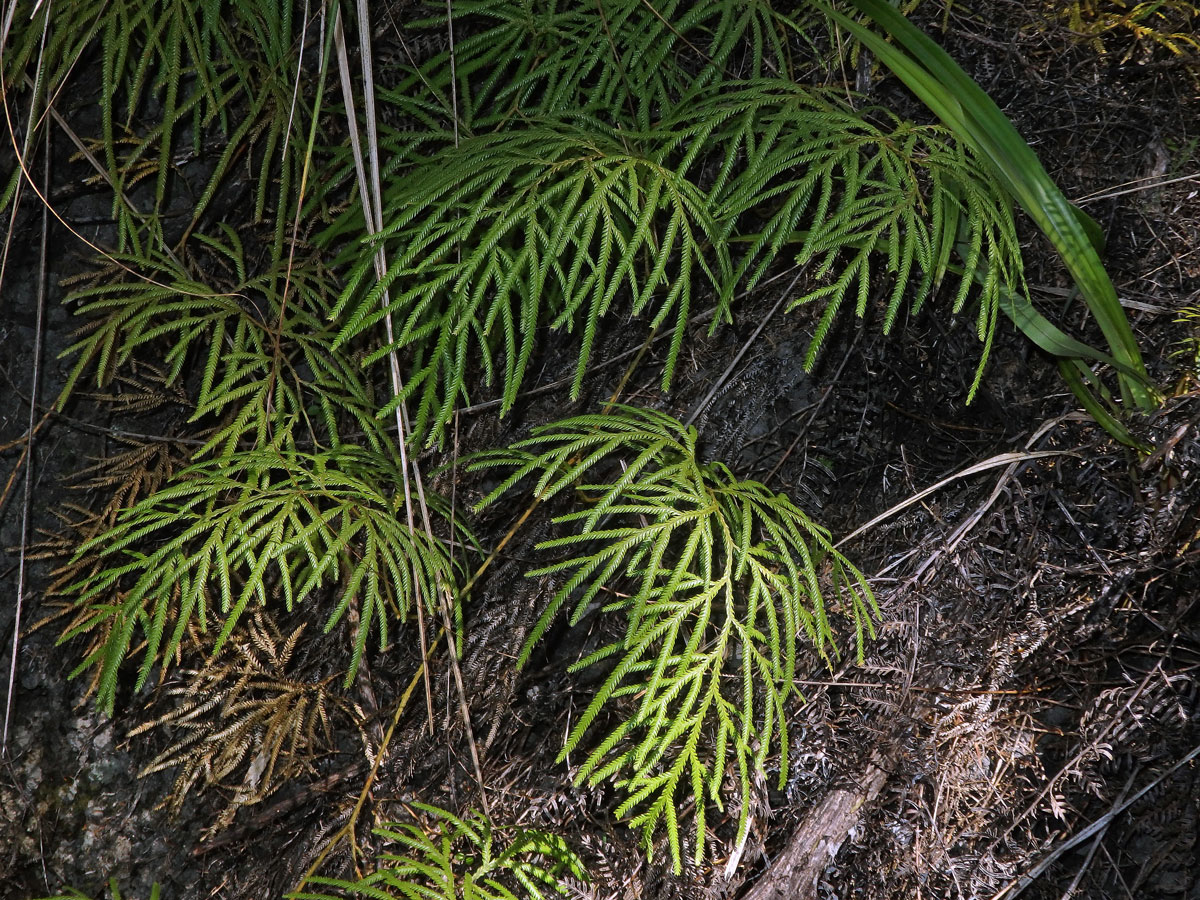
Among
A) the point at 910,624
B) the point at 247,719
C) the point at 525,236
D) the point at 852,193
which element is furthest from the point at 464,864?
the point at 852,193

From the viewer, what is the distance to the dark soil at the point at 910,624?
1.12m

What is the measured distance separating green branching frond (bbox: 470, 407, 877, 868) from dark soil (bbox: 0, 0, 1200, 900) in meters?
0.09

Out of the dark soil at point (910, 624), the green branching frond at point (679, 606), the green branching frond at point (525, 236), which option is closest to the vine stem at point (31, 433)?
the dark soil at point (910, 624)

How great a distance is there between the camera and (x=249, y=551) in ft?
3.48

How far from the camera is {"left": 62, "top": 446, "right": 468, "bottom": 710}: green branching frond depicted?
1.05 meters

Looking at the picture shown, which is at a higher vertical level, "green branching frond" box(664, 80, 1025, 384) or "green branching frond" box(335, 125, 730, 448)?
"green branching frond" box(664, 80, 1025, 384)

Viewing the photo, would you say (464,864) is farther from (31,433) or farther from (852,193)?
(852,193)

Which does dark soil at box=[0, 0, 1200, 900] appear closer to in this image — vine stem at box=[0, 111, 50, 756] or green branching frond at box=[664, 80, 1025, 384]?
vine stem at box=[0, 111, 50, 756]

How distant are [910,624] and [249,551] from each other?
2.89 feet

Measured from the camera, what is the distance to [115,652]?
3.48 feet

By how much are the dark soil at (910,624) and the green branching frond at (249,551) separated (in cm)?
12

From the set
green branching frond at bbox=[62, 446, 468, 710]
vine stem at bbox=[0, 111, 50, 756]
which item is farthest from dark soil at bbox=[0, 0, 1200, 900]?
green branching frond at bbox=[62, 446, 468, 710]

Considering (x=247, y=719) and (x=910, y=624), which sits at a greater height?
(x=910, y=624)

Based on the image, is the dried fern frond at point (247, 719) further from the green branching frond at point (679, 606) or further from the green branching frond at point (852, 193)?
the green branching frond at point (852, 193)
